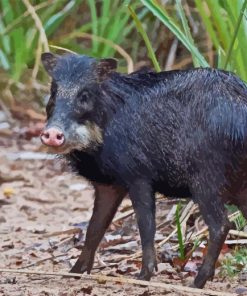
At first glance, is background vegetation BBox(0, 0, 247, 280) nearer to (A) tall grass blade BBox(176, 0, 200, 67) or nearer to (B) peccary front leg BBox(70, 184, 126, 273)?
(A) tall grass blade BBox(176, 0, 200, 67)

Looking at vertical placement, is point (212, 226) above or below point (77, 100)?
below

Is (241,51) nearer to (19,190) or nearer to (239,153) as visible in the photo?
(239,153)

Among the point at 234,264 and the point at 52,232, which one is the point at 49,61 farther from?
the point at 52,232

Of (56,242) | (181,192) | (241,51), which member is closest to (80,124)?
(181,192)

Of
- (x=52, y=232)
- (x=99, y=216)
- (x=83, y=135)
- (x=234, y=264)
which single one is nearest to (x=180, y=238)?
(x=234, y=264)

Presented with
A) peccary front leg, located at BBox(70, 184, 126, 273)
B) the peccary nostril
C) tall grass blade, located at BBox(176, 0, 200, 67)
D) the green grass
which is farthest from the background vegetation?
the peccary nostril

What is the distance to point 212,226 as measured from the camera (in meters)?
3.61

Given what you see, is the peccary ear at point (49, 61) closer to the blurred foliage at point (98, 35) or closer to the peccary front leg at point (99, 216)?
the peccary front leg at point (99, 216)

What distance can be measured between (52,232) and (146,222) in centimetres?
183

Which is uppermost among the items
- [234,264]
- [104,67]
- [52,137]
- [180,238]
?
[104,67]

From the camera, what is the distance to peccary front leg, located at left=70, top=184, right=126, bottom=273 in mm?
3850

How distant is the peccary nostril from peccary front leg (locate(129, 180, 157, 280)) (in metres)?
0.38

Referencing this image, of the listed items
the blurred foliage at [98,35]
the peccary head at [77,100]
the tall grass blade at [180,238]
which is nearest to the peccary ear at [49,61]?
the peccary head at [77,100]

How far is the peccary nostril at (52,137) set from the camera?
3.38 meters
